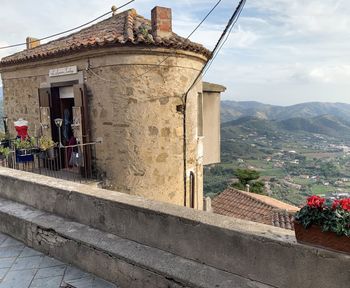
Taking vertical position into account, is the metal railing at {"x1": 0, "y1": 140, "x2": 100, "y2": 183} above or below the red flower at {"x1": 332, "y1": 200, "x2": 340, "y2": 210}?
below

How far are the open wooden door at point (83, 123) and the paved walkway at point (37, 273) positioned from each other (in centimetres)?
447

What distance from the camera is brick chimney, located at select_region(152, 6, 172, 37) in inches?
324

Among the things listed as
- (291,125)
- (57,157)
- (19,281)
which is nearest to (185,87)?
(57,157)

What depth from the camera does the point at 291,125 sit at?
14912 centimetres

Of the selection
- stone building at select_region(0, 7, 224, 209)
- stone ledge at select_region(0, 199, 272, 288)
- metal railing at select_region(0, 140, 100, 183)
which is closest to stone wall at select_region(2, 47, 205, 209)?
stone building at select_region(0, 7, 224, 209)

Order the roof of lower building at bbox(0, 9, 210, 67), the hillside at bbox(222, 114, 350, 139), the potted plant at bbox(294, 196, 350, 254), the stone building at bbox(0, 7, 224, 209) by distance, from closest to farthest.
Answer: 1. the potted plant at bbox(294, 196, 350, 254)
2. the roof of lower building at bbox(0, 9, 210, 67)
3. the stone building at bbox(0, 7, 224, 209)
4. the hillside at bbox(222, 114, 350, 139)

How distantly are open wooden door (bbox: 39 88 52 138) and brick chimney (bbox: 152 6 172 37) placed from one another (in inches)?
150

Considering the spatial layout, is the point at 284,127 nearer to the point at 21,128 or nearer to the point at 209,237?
the point at 21,128

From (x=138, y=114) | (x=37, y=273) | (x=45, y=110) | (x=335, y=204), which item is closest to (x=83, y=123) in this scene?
(x=138, y=114)

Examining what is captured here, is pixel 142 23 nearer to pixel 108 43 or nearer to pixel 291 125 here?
pixel 108 43

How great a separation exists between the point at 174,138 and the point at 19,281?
19.0ft

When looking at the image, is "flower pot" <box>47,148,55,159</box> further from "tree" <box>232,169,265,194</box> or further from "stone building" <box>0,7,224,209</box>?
"tree" <box>232,169,265,194</box>

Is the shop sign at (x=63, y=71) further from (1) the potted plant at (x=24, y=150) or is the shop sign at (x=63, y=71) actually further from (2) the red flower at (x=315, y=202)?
(2) the red flower at (x=315, y=202)

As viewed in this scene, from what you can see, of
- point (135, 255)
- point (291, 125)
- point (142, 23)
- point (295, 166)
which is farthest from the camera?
point (291, 125)
